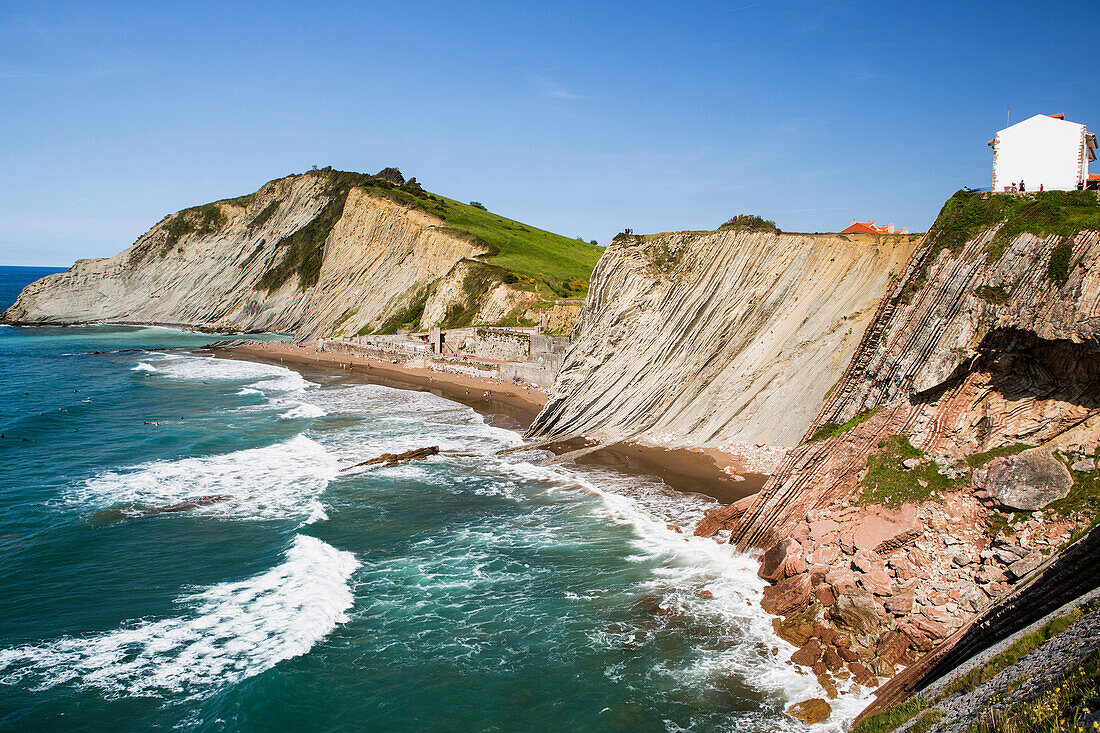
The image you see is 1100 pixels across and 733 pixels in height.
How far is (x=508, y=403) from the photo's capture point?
5009 cm

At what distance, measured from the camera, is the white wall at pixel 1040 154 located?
22922 mm

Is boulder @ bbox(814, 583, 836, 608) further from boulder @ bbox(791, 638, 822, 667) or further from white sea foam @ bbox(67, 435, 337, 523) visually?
white sea foam @ bbox(67, 435, 337, 523)

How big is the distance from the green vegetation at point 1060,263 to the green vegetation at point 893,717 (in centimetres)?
1252

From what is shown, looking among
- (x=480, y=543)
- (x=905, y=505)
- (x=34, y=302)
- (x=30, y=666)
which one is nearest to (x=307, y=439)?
(x=480, y=543)

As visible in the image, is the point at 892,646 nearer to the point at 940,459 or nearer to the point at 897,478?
the point at 897,478

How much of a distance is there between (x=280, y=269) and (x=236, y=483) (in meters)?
80.8

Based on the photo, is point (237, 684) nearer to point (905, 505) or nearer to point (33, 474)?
point (905, 505)

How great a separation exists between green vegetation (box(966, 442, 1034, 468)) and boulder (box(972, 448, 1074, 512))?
169 mm

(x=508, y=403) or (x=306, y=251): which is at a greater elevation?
(x=306, y=251)

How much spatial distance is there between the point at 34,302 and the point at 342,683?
12890 cm

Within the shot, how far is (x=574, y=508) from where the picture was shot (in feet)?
91.2

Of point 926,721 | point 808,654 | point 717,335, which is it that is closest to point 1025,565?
point 808,654

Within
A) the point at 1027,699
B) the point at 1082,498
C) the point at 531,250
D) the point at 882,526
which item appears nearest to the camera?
the point at 1027,699

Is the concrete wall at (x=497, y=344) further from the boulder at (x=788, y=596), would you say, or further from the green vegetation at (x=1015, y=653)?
the green vegetation at (x=1015, y=653)
